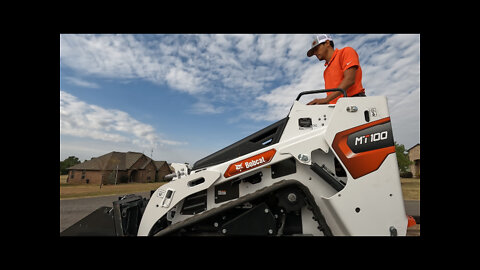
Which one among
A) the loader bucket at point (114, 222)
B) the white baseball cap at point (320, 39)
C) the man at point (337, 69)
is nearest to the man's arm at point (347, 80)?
the man at point (337, 69)

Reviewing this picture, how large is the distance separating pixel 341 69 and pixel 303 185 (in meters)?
1.78

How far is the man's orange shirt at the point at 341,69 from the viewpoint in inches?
94.4

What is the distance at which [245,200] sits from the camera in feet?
6.55

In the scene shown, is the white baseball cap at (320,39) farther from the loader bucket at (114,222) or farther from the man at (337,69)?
the loader bucket at (114,222)

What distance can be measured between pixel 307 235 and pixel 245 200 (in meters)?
0.85

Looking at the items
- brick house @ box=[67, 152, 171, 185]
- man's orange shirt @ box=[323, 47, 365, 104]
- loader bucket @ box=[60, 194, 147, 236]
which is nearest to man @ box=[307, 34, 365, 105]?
man's orange shirt @ box=[323, 47, 365, 104]

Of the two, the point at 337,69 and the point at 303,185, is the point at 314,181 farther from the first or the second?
the point at 337,69

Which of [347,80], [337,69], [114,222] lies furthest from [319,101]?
[114,222]

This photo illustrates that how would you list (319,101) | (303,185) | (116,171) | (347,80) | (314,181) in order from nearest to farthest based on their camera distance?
(303,185)
(314,181)
(347,80)
(319,101)
(116,171)

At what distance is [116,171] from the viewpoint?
26.7 m

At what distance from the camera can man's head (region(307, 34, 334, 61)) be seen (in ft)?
9.37

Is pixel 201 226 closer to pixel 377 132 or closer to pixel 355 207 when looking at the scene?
pixel 355 207

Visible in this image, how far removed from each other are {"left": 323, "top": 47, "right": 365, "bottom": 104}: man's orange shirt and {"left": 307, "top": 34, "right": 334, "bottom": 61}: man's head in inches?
9.3

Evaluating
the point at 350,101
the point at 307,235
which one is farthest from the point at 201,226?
the point at 350,101
